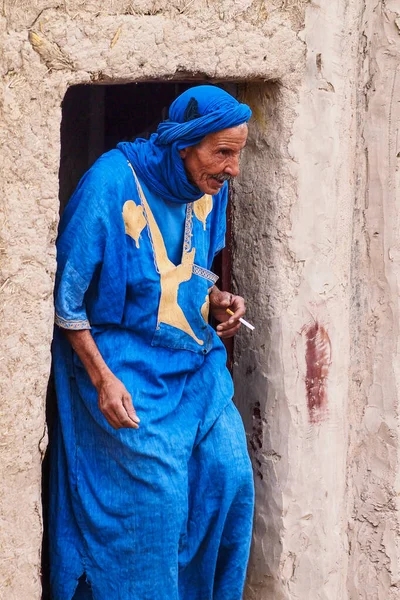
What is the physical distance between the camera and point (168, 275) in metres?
3.35

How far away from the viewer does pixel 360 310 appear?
13.3ft

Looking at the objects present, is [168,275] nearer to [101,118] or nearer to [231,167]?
[231,167]

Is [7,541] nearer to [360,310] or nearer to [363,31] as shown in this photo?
[360,310]

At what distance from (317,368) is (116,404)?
36.8 inches

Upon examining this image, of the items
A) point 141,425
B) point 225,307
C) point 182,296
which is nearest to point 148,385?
point 141,425

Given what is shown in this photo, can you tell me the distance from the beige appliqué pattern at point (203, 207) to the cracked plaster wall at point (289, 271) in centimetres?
27

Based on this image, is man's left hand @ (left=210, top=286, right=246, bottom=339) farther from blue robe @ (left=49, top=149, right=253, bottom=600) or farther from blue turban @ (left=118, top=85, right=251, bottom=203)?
blue turban @ (left=118, top=85, right=251, bottom=203)

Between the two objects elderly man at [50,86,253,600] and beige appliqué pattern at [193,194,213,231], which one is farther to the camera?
beige appliqué pattern at [193,194,213,231]

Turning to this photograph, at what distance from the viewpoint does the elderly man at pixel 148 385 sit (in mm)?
3184

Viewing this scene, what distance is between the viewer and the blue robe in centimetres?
321

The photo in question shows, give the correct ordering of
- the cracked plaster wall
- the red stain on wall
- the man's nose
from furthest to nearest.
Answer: the red stain on wall, the man's nose, the cracked plaster wall

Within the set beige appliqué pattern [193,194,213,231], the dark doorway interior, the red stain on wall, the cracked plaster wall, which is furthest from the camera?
the dark doorway interior

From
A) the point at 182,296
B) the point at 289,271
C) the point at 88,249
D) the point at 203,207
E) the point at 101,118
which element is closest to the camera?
the point at 88,249

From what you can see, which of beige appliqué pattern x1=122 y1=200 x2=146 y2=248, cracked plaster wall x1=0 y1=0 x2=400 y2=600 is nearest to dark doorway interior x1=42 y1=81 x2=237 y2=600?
cracked plaster wall x1=0 y1=0 x2=400 y2=600
